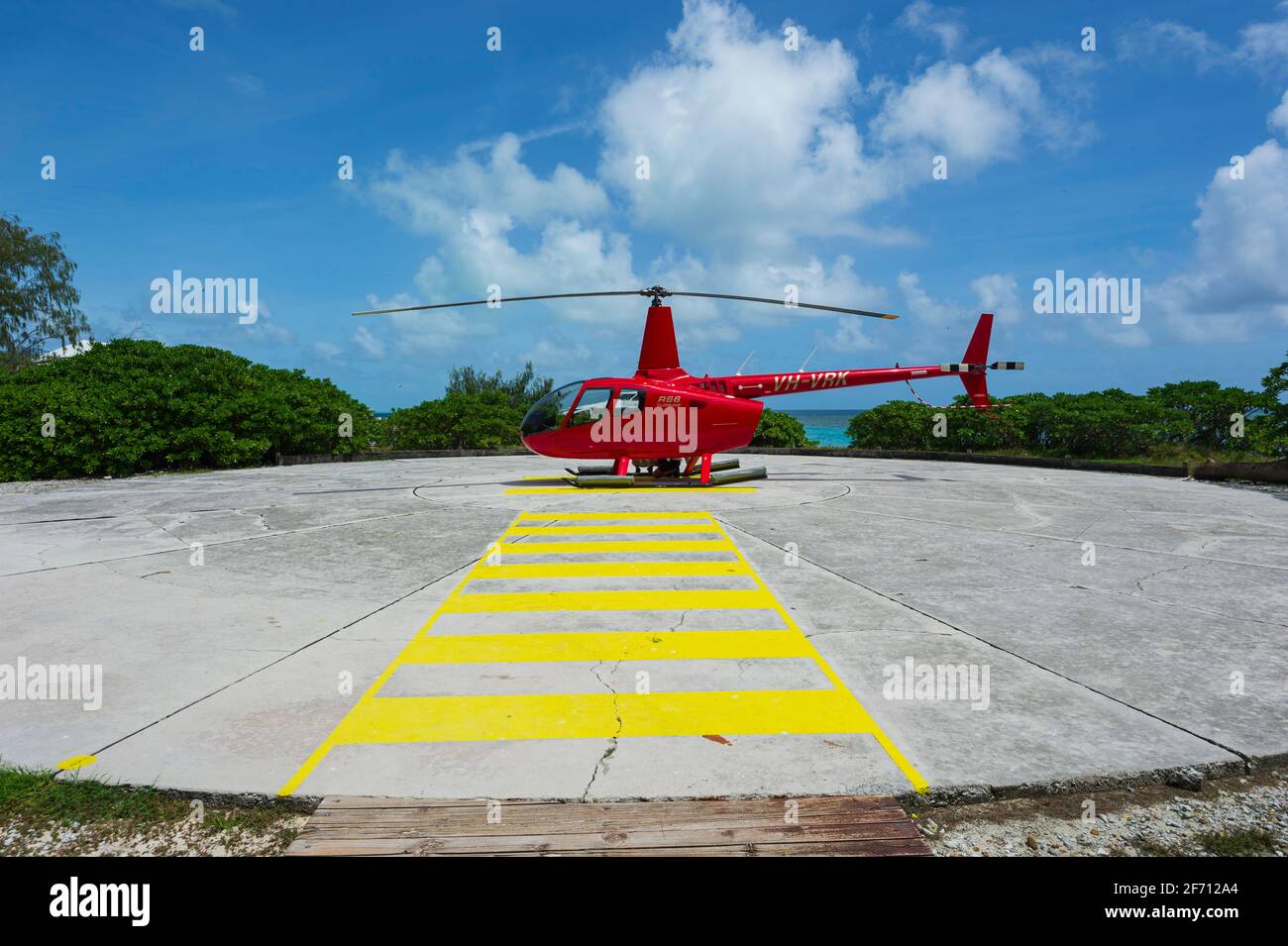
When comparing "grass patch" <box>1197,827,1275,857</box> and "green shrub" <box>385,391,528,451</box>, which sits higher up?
"green shrub" <box>385,391,528,451</box>

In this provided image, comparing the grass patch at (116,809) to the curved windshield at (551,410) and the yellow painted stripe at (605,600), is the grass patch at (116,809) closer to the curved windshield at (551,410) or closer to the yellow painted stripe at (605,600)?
the yellow painted stripe at (605,600)

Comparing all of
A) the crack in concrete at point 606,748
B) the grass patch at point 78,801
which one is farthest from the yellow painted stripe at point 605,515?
the grass patch at point 78,801

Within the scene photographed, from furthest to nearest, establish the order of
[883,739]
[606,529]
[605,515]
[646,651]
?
1. [605,515]
2. [606,529]
3. [646,651]
4. [883,739]

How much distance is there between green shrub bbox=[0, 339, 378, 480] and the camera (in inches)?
690

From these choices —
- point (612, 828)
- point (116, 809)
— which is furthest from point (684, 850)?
point (116, 809)

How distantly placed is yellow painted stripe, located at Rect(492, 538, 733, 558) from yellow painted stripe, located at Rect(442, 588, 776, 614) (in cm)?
177

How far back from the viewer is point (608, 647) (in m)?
5.11

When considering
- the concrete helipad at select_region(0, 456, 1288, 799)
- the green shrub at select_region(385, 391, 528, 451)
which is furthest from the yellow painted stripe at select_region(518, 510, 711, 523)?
the green shrub at select_region(385, 391, 528, 451)

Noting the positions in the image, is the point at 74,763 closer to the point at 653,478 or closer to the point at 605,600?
the point at 605,600

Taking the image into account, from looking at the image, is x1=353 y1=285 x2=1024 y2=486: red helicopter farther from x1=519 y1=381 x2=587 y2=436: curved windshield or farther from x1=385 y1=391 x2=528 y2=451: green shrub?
x1=385 y1=391 x2=528 y2=451: green shrub

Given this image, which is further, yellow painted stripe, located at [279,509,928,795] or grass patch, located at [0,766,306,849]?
yellow painted stripe, located at [279,509,928,795]

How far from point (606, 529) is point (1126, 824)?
7.14 m

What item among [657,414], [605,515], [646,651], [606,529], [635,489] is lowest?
[646,651]

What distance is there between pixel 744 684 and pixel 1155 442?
21566mm
